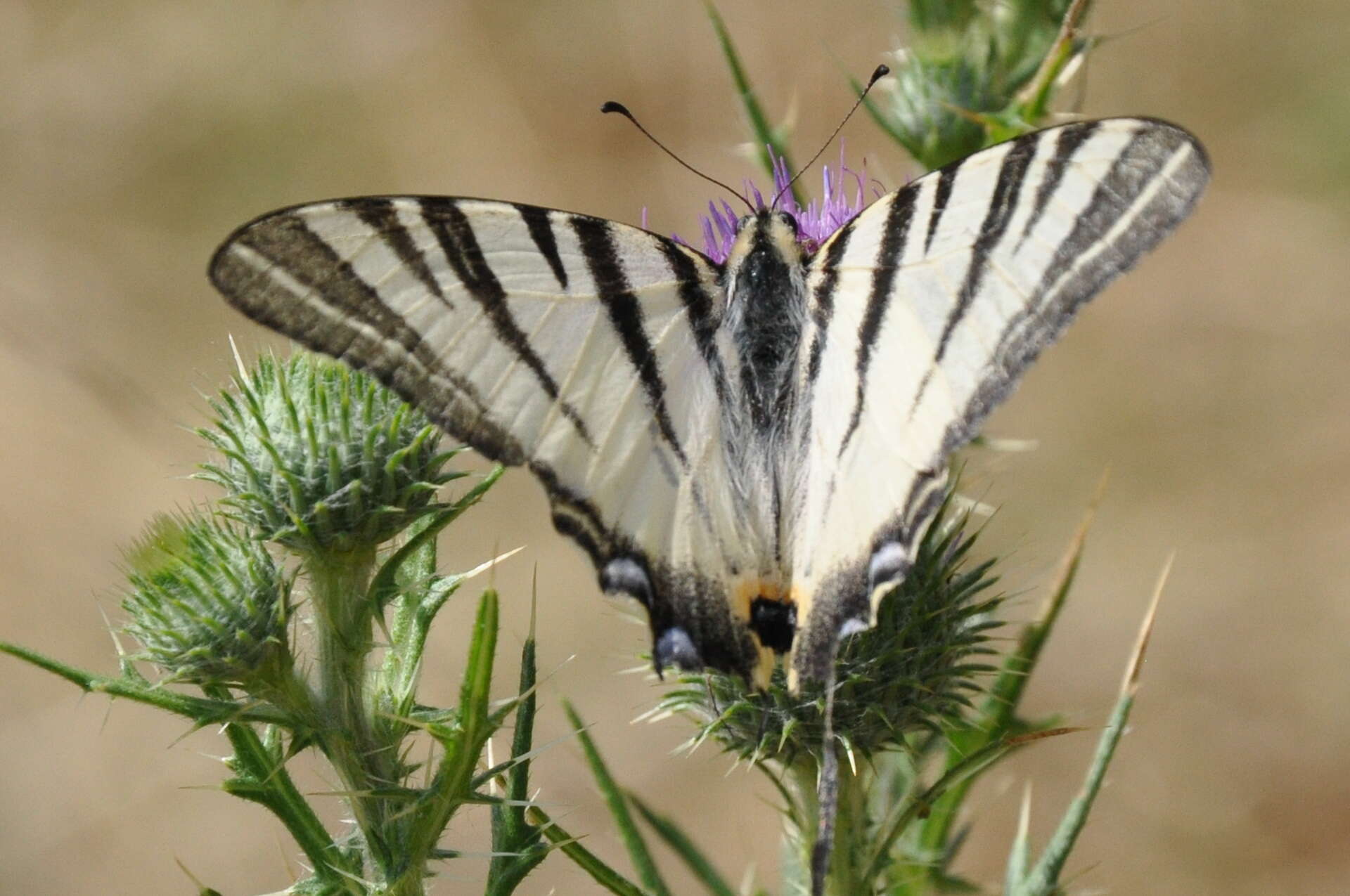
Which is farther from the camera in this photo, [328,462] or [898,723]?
[898,723]

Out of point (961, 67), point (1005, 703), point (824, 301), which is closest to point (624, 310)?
point (824, 301)

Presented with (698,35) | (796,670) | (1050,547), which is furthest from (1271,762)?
(698,35)

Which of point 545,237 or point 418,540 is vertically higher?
point 545,237

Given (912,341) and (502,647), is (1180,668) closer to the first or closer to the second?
(502,647)

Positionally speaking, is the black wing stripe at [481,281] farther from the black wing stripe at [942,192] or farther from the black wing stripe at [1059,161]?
the black wing stripe at [1059,161]

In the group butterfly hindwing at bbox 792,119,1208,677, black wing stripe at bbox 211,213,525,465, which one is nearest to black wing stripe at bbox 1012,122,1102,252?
butterfly hindwing at bbox 792,119,1208,677

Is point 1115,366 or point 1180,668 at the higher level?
point 1115,366

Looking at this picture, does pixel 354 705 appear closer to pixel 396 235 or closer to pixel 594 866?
pixel 594 866
